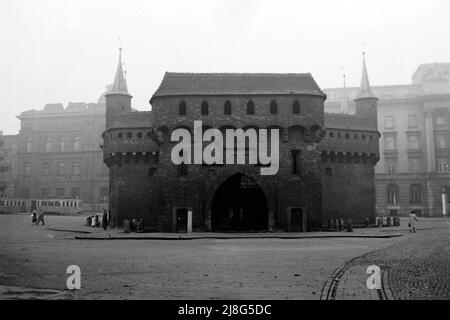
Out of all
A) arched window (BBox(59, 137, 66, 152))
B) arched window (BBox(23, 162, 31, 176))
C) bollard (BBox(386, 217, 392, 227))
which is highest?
arched window (BBox(59, 137, 66, 152))

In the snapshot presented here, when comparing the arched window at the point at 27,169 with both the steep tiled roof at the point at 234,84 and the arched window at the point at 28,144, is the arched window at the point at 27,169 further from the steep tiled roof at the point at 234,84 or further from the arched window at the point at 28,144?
the steep tiled roof at the point at 234,84

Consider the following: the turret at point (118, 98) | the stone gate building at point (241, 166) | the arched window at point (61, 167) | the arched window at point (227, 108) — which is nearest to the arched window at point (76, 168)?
the arched window at point (61, 167)

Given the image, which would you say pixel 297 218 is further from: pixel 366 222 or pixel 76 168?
pixel 76 168

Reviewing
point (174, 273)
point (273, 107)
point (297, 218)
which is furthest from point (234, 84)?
point (174, 273)

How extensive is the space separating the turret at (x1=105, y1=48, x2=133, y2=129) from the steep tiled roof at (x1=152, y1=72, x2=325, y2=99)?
9445 millimetres

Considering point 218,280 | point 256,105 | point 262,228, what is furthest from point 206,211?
point 218,280

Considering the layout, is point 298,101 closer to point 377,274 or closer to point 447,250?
point 447,250

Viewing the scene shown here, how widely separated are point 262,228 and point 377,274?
88.1ft

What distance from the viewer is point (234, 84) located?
41.9 meters

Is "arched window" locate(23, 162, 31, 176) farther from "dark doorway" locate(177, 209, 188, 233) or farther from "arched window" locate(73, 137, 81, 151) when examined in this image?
"dark doorway" locate(177, 209, 188, 233)

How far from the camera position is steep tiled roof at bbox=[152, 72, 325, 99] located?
→ 41.2m

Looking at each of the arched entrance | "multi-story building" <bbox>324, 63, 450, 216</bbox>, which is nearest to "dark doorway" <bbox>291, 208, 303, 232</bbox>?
the arched entrance

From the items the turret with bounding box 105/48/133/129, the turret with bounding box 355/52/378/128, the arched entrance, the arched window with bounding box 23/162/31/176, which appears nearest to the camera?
the arched entrance
